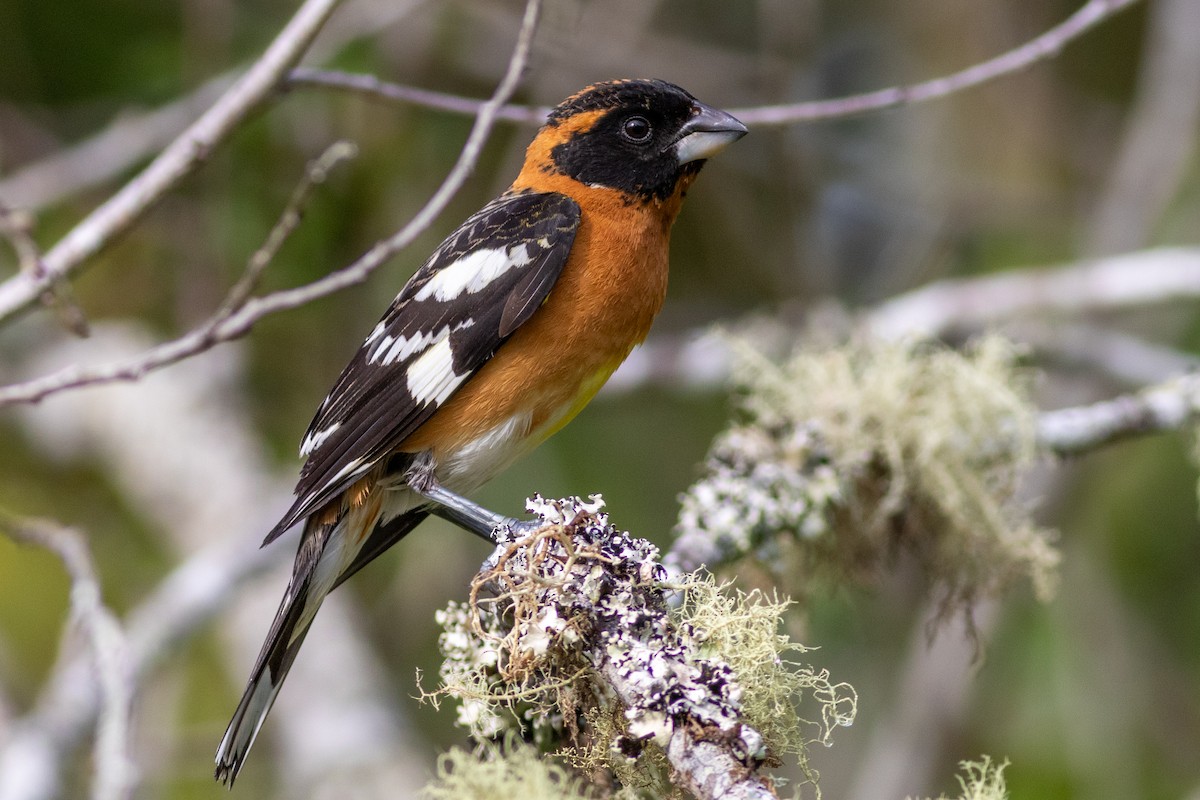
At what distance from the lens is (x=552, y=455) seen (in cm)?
633

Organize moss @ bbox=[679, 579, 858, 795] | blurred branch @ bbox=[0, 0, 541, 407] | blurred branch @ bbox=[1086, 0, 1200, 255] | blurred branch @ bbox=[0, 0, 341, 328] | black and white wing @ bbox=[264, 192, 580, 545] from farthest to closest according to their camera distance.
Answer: blurred branch @ bbox=[1086, 0, 1200, 255]
black and white wing @ bbox=[264, 192, 580, 545]
blurred branch @ bbox=[0, 0, 341, 328]
blurred branch @ bbox=[0, 0, 541, 407]
moss @ bbox=[679, 579, 858, 795]

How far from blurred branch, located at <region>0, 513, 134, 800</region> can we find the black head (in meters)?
1.72

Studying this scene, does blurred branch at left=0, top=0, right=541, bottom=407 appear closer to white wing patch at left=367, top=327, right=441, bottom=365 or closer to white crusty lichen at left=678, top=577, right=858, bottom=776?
white wing patch at left=367, top=327, right=441, bottom=365

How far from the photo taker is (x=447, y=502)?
3.14 metres

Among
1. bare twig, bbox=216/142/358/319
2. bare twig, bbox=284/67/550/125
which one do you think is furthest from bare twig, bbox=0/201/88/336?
bare twig, bbox=284/67/550/125

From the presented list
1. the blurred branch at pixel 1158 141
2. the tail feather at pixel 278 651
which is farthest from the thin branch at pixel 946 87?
the blurred branch at pixel 1158 141

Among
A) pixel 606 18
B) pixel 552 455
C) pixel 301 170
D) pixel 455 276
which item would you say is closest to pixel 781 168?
pixel 606 18

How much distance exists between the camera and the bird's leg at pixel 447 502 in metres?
3.03

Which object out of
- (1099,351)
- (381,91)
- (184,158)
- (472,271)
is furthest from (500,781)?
(1099,351)

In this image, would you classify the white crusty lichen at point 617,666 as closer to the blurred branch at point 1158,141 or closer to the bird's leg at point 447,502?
the bird's leg at point 447,502

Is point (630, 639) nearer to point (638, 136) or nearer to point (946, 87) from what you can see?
point (638, 136)

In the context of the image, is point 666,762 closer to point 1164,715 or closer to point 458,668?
Result: point 458,668

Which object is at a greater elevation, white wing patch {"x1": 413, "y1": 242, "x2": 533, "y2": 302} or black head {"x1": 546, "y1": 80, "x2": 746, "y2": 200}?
black head {"x1": 546, "y1": 80, "x2": 746, "y2": 200}

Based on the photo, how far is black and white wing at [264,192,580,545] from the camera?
316 centimetres
